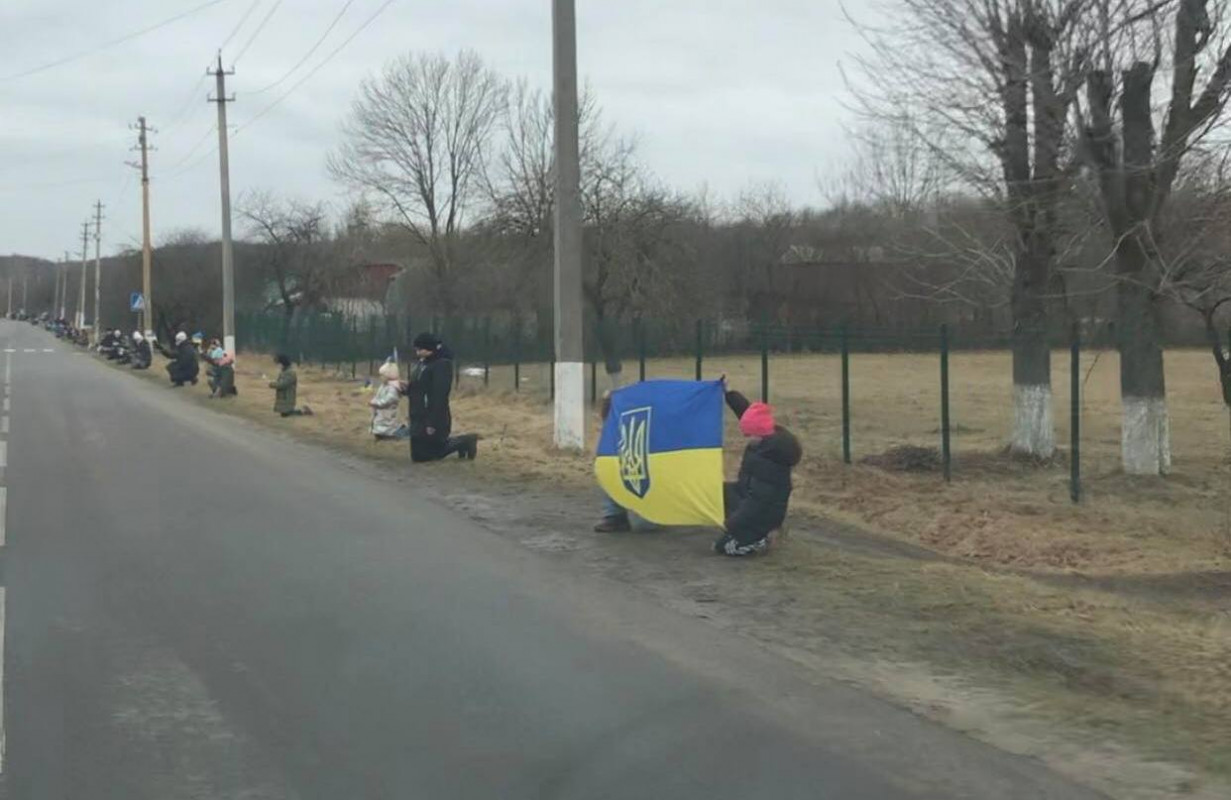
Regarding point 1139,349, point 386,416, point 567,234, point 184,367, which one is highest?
point 567,234

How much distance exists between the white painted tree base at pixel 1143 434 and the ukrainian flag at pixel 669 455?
756 centimetres

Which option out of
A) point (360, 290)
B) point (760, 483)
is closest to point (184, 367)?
point (760, 483)

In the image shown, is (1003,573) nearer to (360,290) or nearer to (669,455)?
(669,455)

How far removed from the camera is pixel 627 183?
41.0m

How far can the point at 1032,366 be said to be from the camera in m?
17.1

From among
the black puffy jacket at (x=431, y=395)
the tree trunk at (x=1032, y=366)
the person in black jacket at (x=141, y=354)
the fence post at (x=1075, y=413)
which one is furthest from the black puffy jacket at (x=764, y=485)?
the person in black jacket at (x=141, y=354)

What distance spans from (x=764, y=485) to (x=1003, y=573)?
7.74 feet

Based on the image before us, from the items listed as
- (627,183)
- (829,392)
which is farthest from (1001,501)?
(627,183)

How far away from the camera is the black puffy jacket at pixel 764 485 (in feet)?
30.6

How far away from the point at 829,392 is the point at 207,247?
6212 centimetres

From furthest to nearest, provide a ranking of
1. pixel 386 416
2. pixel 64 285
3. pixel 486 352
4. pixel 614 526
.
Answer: pixel 64 285 → pixel 486 352 → pixel 386 416 → pixel 614 526

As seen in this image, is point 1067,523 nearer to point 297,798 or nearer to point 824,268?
point 297,798

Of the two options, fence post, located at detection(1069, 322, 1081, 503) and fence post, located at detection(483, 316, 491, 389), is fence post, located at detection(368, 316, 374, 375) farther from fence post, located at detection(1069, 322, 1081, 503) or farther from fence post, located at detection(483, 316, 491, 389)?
fence post, located at detection(1069, 322, 1081, 503)

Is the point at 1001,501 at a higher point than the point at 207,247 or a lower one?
lower
